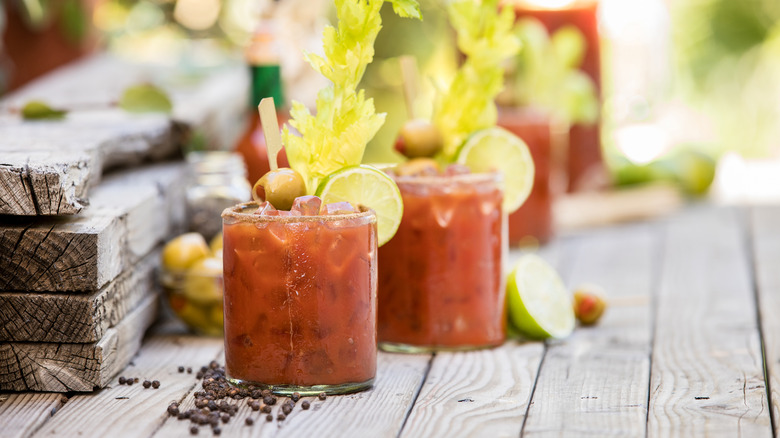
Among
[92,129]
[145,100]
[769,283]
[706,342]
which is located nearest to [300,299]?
[92,129]

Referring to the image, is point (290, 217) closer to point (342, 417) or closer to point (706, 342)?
point (342, 417)

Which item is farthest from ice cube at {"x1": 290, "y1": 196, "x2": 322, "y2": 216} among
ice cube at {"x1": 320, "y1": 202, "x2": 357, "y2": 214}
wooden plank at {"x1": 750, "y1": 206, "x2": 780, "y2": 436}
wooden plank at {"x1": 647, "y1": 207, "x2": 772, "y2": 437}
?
wooden plank at {"x1": 750, "y1": 206, "x2": 780, "y2": 436}

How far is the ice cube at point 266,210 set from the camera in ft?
5.71

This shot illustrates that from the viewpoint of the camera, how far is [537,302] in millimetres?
2184

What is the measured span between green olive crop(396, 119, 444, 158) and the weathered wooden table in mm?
422

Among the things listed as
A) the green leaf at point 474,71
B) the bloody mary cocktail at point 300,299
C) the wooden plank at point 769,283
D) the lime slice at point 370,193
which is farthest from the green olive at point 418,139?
the wooden plank at point 769,283

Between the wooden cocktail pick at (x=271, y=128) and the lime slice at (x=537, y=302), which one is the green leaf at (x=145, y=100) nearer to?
the wooden cocktail pick at (x=271, y=128)

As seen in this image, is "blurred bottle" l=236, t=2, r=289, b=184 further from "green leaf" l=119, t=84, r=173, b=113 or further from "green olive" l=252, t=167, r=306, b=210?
"green olive" l=252, t=167, r=306, b=210

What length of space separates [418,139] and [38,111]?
35.4 inches

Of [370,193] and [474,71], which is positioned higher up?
[474,71]

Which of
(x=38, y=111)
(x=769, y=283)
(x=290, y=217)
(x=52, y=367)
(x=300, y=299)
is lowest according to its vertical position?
(x=769, y=283)

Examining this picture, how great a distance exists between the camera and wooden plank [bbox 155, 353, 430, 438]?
158 cm

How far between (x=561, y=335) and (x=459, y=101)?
546mm

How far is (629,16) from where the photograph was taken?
15.5ft
